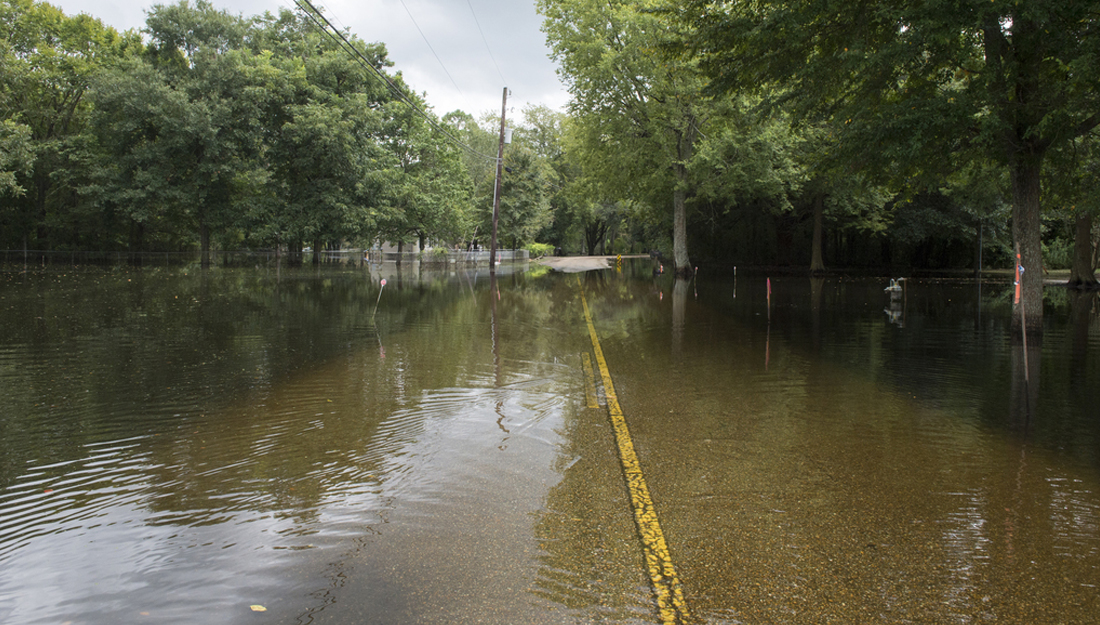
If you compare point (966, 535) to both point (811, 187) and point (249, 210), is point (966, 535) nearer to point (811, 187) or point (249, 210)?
point (811, 187)

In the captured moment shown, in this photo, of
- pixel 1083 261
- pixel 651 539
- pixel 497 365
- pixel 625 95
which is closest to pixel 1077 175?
pixel 497 365

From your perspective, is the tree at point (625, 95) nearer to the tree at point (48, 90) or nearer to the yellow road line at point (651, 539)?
the yellow road line at point (651, 539)

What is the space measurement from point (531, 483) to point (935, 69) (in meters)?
12.9

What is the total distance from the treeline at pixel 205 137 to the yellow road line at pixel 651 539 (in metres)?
36.2

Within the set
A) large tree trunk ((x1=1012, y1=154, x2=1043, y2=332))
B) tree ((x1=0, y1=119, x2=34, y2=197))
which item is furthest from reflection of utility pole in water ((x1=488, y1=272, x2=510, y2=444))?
tree ((x1=0, y1=119, x2=34, y2=197))

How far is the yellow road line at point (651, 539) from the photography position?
3.40 m

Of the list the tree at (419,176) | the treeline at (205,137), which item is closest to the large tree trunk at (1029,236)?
the treeline at (205,137)

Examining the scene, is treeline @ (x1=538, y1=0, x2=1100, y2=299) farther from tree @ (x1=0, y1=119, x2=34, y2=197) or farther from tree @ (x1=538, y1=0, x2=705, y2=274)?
tree @ (x1=0, y1=119, x2=34, y2=197)

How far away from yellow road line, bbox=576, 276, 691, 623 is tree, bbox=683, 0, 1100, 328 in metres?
8.38

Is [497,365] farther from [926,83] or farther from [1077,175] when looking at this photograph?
[1077,175]

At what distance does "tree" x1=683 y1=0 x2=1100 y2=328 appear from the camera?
1096cm

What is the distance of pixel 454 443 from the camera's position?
20.2 ft

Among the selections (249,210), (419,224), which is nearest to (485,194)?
(419,224)

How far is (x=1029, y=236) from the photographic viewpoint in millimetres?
13102
